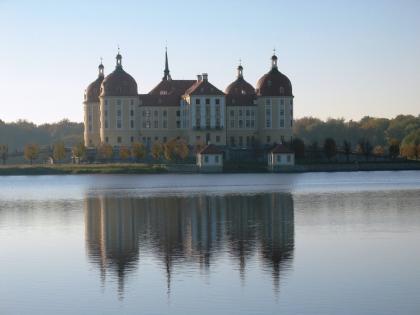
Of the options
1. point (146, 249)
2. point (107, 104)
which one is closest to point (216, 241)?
point (146, 249)

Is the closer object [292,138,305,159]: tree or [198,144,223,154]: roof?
[198,144,223,154]: roof

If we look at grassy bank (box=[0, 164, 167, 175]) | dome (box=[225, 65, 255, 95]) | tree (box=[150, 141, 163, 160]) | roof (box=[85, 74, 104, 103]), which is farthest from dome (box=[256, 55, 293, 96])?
grassy bank (box=[0, 164, 167, 175])

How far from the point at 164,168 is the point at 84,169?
7640mm

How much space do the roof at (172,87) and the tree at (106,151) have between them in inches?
435

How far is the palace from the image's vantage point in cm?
9981

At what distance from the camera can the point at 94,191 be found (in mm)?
59562

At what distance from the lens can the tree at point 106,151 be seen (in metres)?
96.0

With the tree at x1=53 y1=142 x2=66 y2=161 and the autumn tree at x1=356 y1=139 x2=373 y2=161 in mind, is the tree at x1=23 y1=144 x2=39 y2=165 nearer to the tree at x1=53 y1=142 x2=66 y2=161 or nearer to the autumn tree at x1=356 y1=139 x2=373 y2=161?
the tree at x1=53 y1=142 x2=66 y2=161

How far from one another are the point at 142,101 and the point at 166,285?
268 feet

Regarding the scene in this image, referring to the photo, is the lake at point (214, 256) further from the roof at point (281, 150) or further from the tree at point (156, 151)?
the tree at point (156, 151)

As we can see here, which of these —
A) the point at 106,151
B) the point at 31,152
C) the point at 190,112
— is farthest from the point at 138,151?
the point at 31,152

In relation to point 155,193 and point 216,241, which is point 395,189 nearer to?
point 155,193

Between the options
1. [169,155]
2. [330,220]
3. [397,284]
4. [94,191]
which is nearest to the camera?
[397,284]

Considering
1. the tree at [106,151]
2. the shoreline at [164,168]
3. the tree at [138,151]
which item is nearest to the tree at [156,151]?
the tree at [138,151]
